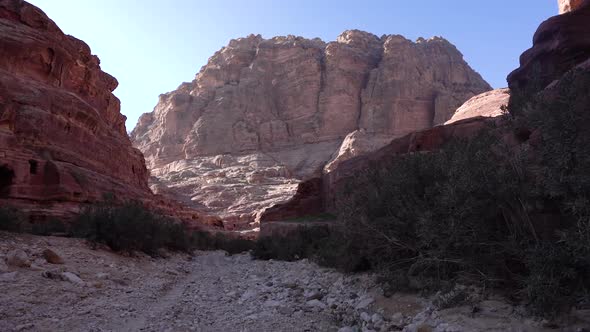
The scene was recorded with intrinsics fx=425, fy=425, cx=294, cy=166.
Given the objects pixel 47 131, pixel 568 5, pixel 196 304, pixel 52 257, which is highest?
pixel 568 5

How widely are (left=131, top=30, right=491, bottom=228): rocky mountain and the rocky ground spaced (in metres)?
57.2

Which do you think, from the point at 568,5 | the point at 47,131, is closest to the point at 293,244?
the point at 568,5

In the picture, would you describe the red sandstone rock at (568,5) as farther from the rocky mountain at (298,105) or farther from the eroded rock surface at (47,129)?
the rocky mountain at (298,105)

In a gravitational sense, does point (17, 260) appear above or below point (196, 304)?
above

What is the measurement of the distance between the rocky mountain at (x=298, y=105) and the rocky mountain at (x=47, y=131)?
4020 cm

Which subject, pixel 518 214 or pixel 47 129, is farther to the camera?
pixel 47 129

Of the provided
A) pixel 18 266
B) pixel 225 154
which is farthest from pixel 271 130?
pixel 18 266

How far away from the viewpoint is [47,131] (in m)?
21.7

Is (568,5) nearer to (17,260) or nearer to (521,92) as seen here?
(521,92)

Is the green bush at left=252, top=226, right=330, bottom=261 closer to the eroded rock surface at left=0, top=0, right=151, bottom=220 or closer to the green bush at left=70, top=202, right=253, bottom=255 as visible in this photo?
the green bush at left=70, top=202, right=253, bottom=255

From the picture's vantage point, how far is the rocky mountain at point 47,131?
19.2m

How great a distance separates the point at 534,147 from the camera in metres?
5.51

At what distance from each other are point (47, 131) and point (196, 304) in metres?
18.7

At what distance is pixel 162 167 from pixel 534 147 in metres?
82.1
